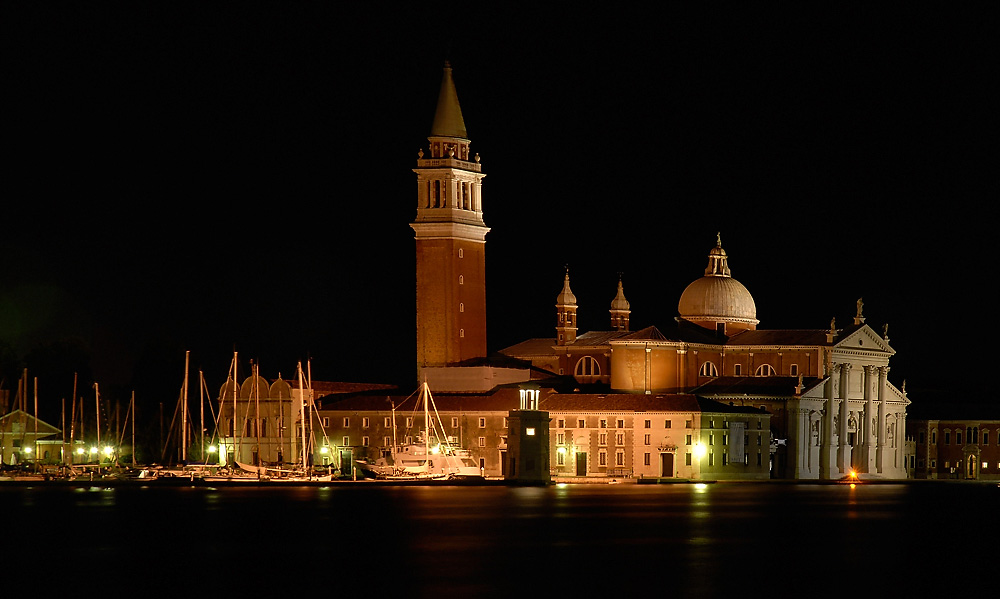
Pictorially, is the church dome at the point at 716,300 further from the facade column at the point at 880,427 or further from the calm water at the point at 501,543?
the calm water at the point at 501,543

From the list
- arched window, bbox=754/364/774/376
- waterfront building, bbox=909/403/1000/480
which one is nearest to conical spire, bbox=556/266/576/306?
arched window, bbox=754/364/774/376

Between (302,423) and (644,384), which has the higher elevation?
(644,384)

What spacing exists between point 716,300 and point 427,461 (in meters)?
22.8

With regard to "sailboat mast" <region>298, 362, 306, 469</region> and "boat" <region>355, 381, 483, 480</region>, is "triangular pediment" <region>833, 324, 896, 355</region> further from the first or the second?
"sailboat mast" <region>298, 362, 306, 469</region>

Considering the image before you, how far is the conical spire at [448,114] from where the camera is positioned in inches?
4587

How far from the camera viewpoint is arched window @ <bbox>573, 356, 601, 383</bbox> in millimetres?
122312

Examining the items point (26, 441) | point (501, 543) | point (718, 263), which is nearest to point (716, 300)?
point (718, 263)

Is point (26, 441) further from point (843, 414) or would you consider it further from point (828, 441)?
point (843, 414)

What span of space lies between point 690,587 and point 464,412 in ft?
205

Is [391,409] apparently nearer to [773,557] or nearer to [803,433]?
[803,433]

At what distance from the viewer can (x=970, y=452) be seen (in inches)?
5005

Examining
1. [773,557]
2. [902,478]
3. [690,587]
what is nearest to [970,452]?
[902,478]

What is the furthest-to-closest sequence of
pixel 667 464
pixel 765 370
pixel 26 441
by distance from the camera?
pixel 26 441 → pixel 765 370 → pixel 667 464

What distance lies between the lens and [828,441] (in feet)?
392
